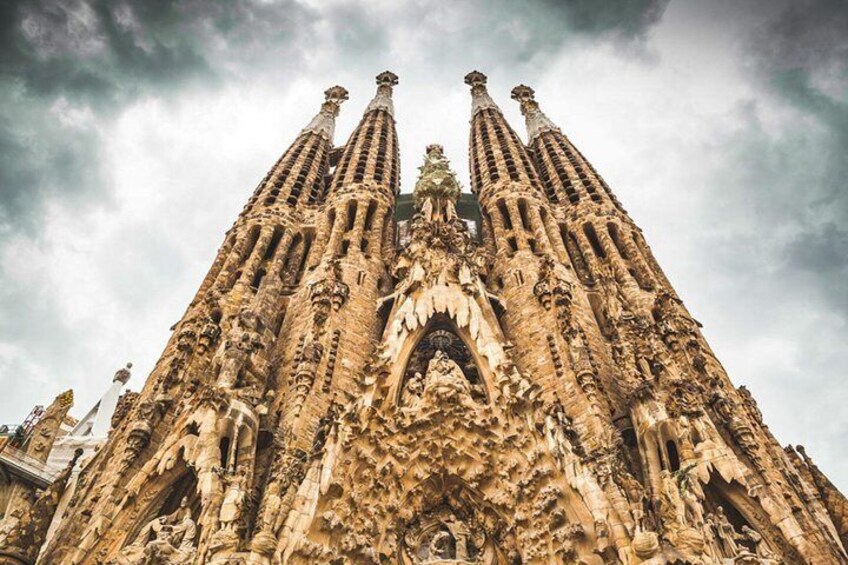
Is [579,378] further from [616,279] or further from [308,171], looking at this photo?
[308,171]

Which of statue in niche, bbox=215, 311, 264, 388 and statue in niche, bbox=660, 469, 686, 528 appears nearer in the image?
statue in niche, bbox=660, 469, 686, 528

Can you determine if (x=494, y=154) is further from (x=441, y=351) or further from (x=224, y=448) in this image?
(x=224, y=448)

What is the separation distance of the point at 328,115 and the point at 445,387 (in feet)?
79.1

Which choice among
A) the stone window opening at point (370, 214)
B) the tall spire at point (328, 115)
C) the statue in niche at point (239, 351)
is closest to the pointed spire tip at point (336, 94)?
the tall spire at point (328, 115)

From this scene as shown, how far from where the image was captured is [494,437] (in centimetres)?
1165

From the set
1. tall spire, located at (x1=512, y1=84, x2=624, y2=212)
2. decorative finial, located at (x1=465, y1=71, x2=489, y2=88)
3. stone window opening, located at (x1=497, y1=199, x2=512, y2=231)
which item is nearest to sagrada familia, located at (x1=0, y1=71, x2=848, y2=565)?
stone window opening, located at (x1=497, y1=199, x2=512, y2=231)

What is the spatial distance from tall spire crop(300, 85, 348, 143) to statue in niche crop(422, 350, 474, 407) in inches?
778

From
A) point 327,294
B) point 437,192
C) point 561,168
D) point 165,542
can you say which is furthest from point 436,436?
point 561,168

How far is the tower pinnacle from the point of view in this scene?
30312mm

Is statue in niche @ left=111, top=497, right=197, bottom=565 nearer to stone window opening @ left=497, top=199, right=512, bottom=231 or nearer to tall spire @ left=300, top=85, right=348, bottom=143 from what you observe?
stone window opening @ left=497, top=199, right=512, bottom=231

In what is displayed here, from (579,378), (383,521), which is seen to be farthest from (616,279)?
(383,521)

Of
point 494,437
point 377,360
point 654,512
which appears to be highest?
point 377,360

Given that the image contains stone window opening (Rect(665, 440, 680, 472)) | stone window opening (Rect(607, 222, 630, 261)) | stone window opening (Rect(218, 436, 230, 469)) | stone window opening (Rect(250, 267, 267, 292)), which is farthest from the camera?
stone window opening (Rect(607, 222, 630, 261))

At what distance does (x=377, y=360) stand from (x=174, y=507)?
15.0ft
